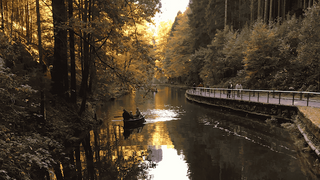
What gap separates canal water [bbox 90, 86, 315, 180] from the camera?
7367 millimetres

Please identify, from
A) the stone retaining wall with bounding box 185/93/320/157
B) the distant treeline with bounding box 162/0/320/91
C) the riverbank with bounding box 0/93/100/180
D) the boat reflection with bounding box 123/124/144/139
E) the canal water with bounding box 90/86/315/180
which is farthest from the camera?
the distant treeline with bounding box 162/0/320/91

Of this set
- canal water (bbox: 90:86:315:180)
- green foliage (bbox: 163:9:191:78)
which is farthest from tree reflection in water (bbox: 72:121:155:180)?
green foliage (bbox: 163:9:191:78)

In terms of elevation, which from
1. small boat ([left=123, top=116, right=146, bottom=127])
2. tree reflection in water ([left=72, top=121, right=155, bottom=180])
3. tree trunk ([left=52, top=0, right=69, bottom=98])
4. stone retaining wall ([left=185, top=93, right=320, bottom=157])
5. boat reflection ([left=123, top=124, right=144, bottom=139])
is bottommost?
tree reflection in water ([left=72, top=121, right=155, bottom=180])

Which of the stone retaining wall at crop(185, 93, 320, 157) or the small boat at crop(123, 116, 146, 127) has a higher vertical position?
the stone retaining wall at crop(185, 93, 320, 157)

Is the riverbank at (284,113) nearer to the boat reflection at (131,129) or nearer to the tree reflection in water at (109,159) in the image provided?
the tree reflection in water at (109,159)

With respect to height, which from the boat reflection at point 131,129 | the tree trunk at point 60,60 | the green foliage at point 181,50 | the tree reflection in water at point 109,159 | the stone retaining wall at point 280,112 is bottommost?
the tree reflection in water at point 109,159

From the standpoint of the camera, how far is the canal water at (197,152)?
737cm

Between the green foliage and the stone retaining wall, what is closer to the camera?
the stone retaining wall

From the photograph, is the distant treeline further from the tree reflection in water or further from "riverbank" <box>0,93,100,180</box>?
"riverbank" <box>0,93,100,180</box>

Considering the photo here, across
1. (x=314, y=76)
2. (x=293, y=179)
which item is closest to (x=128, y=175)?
(x=293, y=179)

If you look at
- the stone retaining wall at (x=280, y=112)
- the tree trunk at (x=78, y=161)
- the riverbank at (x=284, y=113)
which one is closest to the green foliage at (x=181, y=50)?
the riverbank at (x=284, y=113)

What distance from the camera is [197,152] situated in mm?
9453

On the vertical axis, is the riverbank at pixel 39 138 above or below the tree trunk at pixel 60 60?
below

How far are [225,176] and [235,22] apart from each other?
41.3 metres
